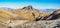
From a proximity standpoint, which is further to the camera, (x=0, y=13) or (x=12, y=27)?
(x=0, y=13)

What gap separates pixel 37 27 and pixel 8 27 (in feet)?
7.19

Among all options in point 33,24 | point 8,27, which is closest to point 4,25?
point 8,27

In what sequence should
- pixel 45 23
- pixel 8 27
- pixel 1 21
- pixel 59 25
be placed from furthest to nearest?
pixel 1 21 → pixel 8 27 → pixel 45 23 → pixel 59 25

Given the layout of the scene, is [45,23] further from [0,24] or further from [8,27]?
[0,24]

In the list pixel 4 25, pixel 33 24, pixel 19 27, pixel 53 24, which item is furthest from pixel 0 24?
pixel 53 24

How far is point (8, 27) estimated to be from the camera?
10938mm

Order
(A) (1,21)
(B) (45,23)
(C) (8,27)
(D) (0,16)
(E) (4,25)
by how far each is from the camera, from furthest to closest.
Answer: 1. (D) (0,16)
2. (A) (1,21)
3. (E) (4,25)
4. (C) (8,27)
5. (B) (45,23)

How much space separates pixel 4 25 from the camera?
1202 centimetres

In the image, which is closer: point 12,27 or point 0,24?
point 12,27

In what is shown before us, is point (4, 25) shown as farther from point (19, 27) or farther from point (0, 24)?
point (19, 27)

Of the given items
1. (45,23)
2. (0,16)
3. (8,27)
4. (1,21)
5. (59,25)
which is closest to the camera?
(59,25)

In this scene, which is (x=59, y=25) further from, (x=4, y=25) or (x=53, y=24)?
(x=4, y=25)

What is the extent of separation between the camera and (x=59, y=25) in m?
9.48

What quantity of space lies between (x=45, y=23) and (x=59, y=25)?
107 centimetres
